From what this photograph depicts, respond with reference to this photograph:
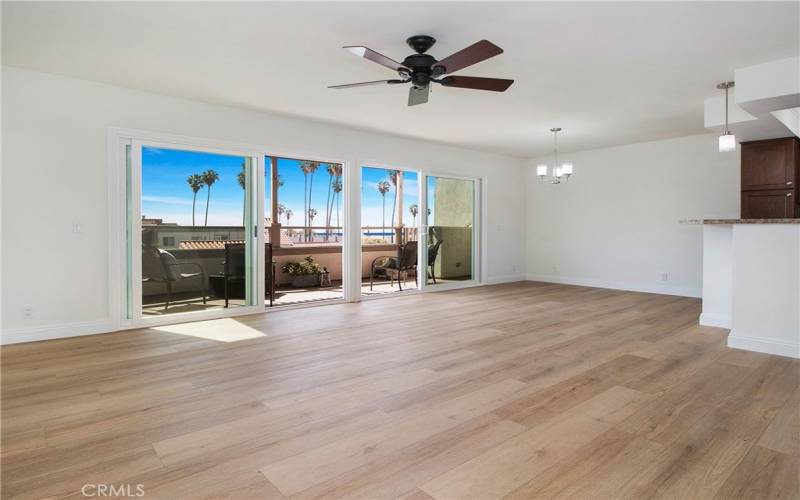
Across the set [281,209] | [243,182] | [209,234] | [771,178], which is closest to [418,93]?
[243,182]

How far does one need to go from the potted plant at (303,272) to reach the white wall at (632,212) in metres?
4.44

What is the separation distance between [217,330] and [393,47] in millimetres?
3263

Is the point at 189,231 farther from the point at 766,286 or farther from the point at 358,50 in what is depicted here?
the point at 766,286

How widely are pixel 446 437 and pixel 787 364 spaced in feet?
10.0

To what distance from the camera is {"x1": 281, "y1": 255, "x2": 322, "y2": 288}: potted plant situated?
26.6 feet

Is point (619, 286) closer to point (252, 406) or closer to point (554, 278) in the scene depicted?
point (554, 278)

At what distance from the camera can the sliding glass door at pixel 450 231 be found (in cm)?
750

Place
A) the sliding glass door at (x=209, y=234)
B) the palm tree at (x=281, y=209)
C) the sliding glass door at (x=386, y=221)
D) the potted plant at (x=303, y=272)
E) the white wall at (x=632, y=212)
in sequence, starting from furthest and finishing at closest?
the palm tree at (x=281, y=209) → the sliding glass door at (x=386, y=221) → the potted plant at (x=303, y=272) → the white wall at (x=632, y=212) → the sliding glass door at (x=209, y=234)

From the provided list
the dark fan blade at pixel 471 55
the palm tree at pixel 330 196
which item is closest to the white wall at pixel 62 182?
the dark fan blade at pixel 471 55

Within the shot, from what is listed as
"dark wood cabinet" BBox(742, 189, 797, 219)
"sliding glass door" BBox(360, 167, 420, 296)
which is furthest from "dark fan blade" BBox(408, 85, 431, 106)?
"dark wood cabinet" BBox(742, 189, 797, 219)

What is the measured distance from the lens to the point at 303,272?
8195 millimetres

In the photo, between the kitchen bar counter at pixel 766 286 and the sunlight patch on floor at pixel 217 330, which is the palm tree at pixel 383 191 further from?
the kitchen bar counter at pixel 766 286

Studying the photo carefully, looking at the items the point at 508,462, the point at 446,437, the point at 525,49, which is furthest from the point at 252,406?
the point at 525,49

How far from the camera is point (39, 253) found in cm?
403
